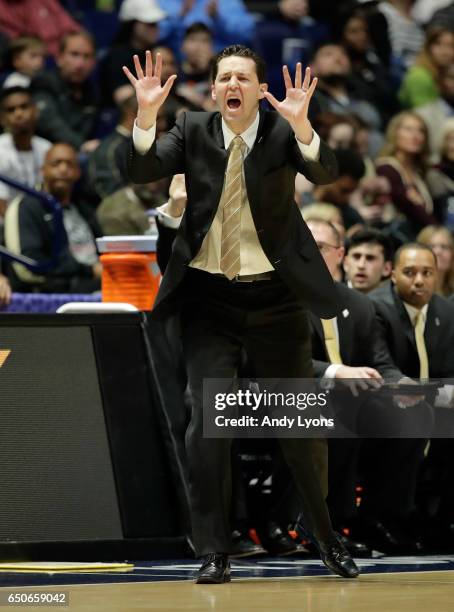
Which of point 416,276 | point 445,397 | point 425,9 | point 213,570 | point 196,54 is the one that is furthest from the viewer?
point 425,9

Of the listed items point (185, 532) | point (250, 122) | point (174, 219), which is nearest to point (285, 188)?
point (250, 122)

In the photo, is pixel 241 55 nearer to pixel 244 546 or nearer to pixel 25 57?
pixel 244 546

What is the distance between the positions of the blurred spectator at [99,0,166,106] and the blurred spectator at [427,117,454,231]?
235cm

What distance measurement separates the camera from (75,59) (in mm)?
9430

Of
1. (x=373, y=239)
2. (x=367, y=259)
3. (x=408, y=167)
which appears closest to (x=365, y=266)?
(x=367, y=259)

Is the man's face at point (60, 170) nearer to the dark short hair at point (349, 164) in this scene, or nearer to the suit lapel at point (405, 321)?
the dark short hair at point (349, 164)

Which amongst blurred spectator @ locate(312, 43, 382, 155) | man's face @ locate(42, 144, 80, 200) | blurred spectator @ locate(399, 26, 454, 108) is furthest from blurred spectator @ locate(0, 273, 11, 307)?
blurred spectator @ locate(399, 26, 454, 108)

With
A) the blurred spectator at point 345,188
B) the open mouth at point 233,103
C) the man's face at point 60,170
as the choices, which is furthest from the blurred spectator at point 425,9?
the open mouth at point 233,103

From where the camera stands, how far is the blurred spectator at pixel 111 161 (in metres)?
8.47

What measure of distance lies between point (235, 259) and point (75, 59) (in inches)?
213

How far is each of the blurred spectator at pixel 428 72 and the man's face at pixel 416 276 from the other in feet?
17.8

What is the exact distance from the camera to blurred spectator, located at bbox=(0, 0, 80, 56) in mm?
9781

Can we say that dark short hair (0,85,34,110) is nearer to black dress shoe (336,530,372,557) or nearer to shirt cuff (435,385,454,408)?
shirt cuff (435,385,454,408)

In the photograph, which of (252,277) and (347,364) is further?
(347,364)
